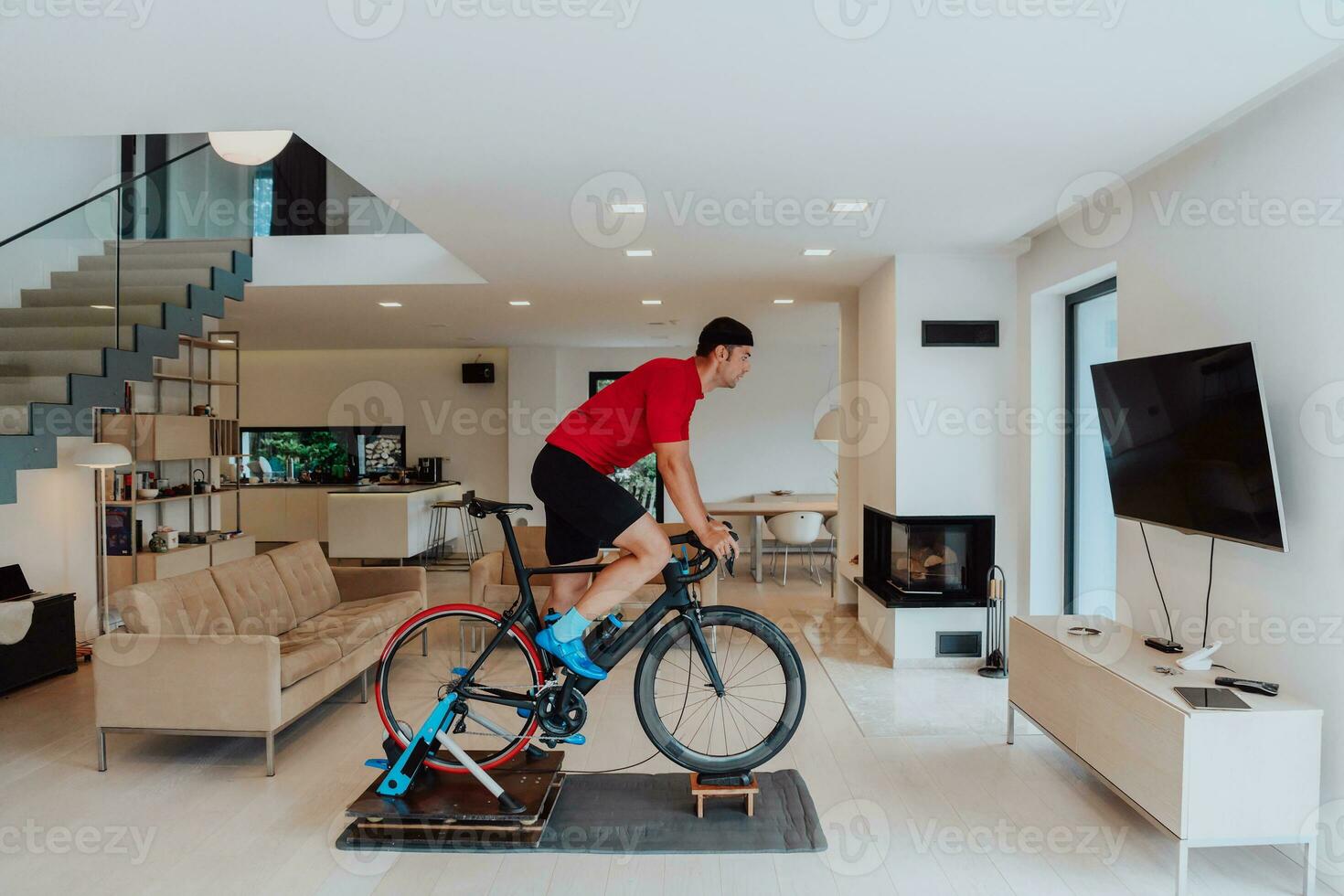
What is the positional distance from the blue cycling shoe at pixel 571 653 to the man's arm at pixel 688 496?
2.01ft

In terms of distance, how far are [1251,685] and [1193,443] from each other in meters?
0.84

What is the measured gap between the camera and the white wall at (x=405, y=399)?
36.4ft

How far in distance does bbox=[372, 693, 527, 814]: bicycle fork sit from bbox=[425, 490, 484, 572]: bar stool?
5.97 metres

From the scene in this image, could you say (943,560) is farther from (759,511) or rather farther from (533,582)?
(759,511)

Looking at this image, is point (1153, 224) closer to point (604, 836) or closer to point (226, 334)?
point (604, 836)

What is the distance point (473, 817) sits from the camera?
2922 millimetres

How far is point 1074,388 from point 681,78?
132 inches

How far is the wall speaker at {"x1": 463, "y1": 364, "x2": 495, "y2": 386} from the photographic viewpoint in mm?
10922

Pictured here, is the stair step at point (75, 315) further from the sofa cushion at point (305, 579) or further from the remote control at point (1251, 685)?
the remote control at point (1251, 685)

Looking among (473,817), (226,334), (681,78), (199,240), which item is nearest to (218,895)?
(473,817)

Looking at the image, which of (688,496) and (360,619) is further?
(360,619)

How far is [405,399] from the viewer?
11.2 metres

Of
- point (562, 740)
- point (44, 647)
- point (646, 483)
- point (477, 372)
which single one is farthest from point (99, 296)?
point (646, 483)

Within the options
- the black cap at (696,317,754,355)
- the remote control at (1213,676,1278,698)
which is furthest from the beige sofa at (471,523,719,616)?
the remote control at (1213,676,1278,698)
